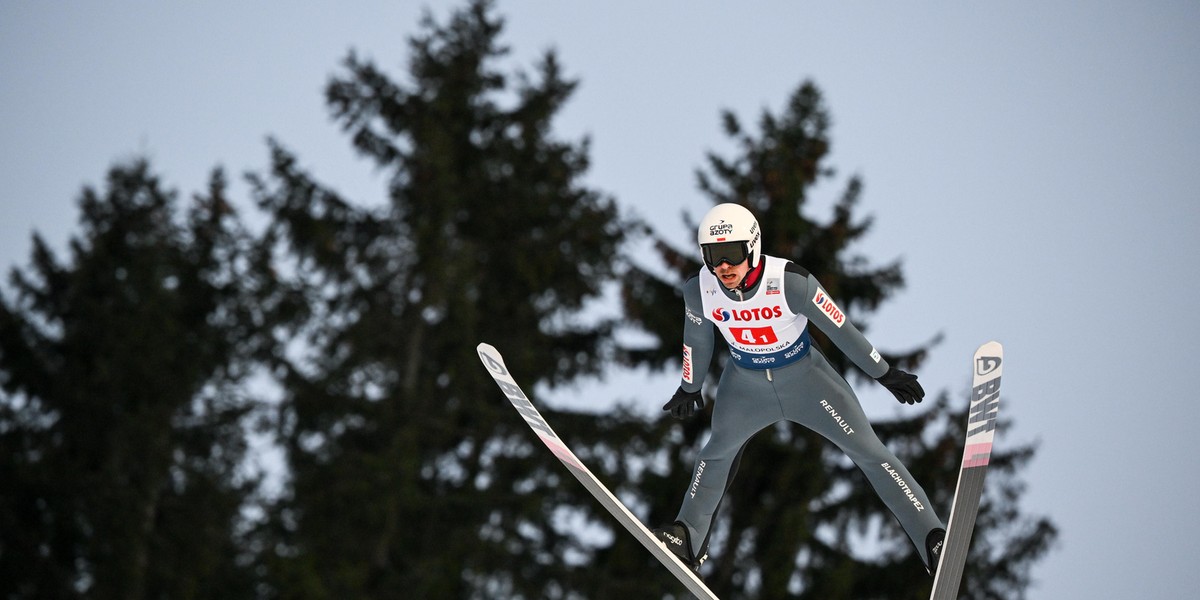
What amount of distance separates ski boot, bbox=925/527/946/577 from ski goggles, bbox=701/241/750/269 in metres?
1.51

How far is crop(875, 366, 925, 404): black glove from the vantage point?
216 inches

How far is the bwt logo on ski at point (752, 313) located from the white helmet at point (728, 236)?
0.91 ft

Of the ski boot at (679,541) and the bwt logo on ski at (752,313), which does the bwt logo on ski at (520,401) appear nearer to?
the ski boot at (679,541)

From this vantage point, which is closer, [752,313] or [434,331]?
[752,313]

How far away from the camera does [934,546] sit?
18.7 ft

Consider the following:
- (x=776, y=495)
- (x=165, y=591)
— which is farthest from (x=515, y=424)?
(x=165, y=591)

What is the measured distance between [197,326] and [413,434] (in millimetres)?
5029

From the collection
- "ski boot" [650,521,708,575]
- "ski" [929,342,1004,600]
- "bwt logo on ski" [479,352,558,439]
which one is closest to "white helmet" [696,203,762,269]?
"ski" [929,342,1004,600]

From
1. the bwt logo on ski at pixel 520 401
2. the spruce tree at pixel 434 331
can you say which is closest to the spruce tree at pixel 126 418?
the spruce tree at pixel 434 331

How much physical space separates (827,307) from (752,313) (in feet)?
1.02

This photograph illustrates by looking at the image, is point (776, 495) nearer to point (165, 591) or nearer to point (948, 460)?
point (948, 460)

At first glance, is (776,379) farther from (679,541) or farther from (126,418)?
(126,418)

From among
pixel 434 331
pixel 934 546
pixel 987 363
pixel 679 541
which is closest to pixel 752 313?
pixel 987 363

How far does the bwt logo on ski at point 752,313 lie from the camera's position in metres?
5.54
